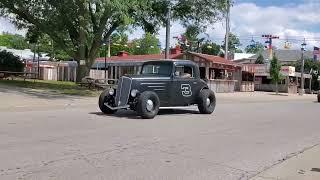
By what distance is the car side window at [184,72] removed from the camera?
66.0 ft

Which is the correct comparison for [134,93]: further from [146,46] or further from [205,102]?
[146,46]

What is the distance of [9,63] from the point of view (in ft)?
138

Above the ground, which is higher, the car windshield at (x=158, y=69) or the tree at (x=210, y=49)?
the tree at (x=210, y=49)

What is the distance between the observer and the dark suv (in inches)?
715

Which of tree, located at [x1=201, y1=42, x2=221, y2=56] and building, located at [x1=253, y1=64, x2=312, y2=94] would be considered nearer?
building, located at [x1=253, y1=64, x2=312, y2=94]

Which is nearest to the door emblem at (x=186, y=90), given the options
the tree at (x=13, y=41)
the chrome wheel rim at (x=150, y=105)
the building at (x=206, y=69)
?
the chrome wheel rim at (x=150, y=105)

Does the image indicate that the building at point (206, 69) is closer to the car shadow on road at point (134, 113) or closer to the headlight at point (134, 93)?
the car shadow on road at point (134, 113)

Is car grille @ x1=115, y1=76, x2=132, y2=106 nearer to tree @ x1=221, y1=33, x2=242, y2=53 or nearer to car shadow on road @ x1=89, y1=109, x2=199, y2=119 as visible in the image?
car shadow on road @ x1=89, y1=109, x2=199, y2=119

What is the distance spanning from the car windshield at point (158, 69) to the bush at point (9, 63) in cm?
2344

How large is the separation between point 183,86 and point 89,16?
1345cm

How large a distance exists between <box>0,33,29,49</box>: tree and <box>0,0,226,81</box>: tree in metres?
89.1

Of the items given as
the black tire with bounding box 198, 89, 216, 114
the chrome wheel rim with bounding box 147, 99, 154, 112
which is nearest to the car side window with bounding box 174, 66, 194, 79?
the black tire with bounding box 198, 89, 216, 114

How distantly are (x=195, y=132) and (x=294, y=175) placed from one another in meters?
5.52

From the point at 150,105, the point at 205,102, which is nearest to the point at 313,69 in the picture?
the point at 205,102
